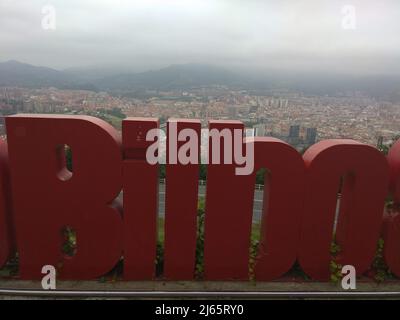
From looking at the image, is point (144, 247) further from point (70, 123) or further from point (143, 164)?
point (70, 123)

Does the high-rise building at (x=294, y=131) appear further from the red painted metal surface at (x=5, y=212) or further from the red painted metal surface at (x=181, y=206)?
the red painted metal surface at (x=5, y=212)

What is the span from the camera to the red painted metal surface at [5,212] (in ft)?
17.0

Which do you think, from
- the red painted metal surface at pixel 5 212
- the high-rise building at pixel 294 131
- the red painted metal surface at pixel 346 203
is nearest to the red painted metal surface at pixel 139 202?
the red painted metal surface at pixel 5 212

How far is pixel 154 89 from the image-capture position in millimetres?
15773

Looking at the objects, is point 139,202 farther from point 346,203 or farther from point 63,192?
point 346,203

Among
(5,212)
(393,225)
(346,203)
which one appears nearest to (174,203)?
(5,212)

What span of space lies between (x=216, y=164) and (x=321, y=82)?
13520mm

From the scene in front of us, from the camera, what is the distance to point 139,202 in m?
5.24

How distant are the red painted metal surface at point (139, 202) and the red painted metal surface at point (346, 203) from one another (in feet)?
8.74

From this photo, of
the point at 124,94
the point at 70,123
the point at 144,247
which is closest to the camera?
the point at 70,123

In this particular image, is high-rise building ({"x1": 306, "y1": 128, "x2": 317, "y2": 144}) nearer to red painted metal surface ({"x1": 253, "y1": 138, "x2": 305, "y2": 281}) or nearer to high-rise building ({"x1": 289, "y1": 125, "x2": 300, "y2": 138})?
high-rise building ({"x1": 289, "y1": 125, "x2": 300, "y2": 138})

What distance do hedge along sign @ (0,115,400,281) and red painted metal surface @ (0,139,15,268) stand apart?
0.7 inches

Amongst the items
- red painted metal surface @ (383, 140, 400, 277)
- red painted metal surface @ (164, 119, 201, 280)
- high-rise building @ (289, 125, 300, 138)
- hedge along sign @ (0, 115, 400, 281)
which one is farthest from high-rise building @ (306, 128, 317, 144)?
red painted metal surface @ (164, 119, 201, 280)

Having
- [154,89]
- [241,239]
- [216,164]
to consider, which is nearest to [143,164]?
[216,164]
